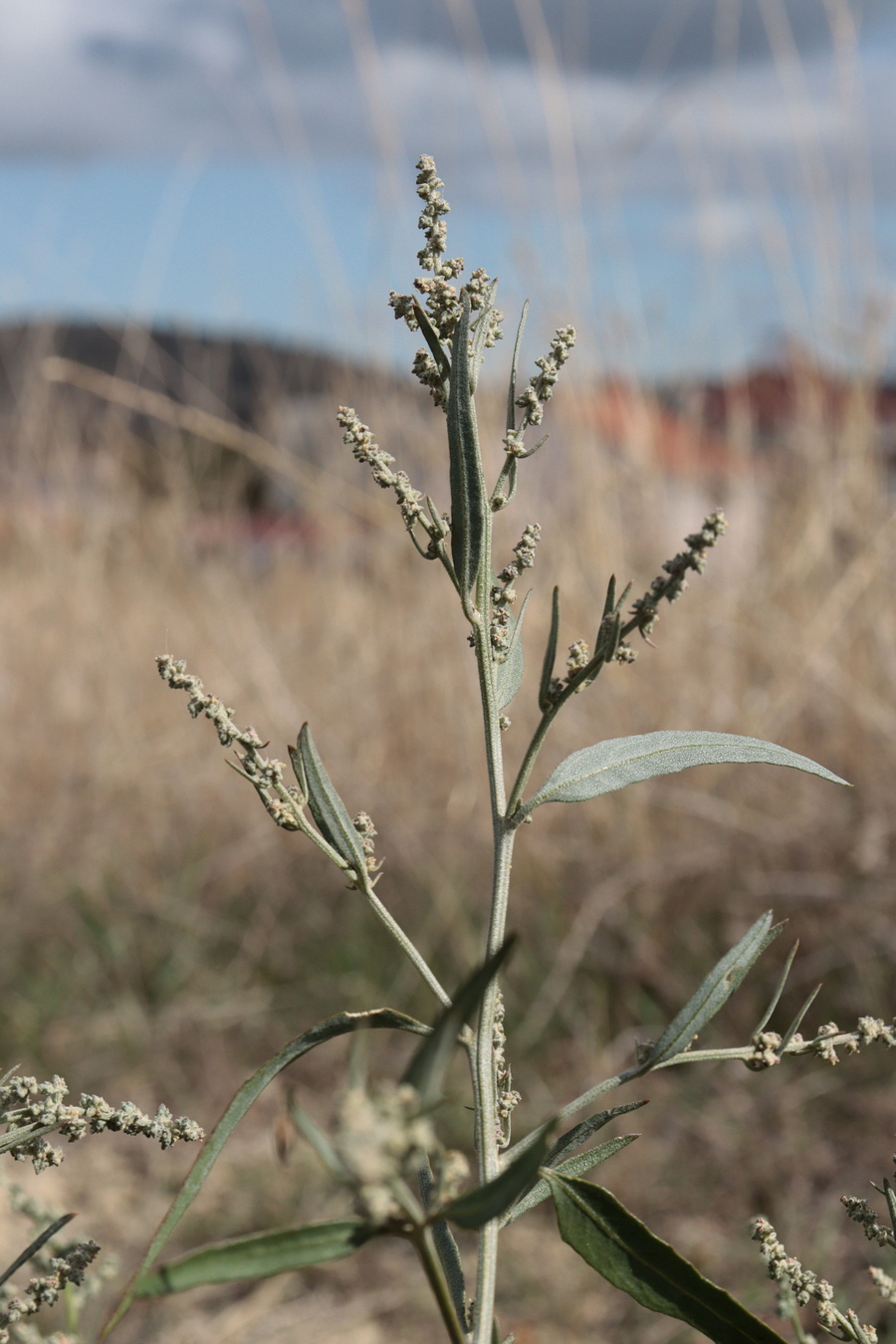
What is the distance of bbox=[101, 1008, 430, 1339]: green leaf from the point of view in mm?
277

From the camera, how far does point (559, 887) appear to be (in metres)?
2.04

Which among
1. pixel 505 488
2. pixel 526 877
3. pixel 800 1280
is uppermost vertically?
pixel 505 488

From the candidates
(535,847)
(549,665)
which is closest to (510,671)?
(549,665)

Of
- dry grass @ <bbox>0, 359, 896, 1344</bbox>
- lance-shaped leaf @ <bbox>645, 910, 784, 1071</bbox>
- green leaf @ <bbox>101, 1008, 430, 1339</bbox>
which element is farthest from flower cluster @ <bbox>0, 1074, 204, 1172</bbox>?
dry grass @ <bbox>0, 359, 896, 1344</bbox>

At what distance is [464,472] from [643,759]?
0.33 ft

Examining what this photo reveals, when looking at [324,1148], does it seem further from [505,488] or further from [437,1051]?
[505,488]

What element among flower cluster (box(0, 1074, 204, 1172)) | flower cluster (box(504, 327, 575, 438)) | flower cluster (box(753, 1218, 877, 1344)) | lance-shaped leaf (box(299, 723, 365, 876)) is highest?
flower cluster (box(504, 327, 575, 438))

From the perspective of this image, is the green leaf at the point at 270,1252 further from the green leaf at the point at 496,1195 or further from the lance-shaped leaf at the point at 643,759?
the lance-shaped leaf at the point at 643,759

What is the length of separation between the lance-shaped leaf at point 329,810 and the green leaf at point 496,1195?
12cm

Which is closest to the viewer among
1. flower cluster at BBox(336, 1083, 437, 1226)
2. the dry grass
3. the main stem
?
flower cluster at BBox(336, 1083, 437, 1226)

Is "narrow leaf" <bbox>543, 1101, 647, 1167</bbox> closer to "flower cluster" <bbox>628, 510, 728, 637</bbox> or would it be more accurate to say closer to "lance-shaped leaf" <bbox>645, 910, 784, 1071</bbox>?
"lance-shaped leaf" <bbox>645, 910, 784, 1071</bbox>

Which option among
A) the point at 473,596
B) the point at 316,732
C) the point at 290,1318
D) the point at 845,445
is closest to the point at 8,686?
Answer: the point at 316,732

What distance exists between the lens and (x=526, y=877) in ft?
6.77

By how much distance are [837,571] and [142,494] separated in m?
2.64
